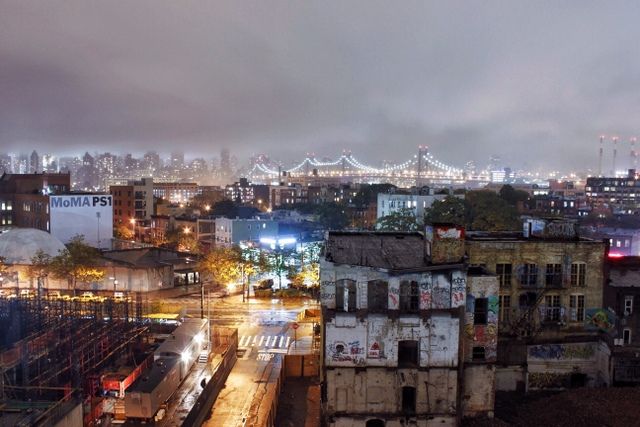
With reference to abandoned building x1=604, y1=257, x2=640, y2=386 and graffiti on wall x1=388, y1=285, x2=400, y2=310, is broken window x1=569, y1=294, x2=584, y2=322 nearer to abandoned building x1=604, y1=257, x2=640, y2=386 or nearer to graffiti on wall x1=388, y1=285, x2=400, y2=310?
abandoned building x1=604, y1=257, x2=640, y2=386

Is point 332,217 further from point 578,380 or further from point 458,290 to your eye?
point 458,290

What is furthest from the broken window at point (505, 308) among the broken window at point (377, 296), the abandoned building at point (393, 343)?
the broken window at point (377, 296)

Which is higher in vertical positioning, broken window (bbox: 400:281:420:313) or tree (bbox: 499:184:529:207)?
tree (bbox: 499:184:529:207)

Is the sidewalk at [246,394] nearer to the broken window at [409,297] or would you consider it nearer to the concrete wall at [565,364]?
the broken window at [409,297]

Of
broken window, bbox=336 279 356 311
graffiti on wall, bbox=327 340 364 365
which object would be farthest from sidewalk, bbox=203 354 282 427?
broken window, bbox=336 279 356 311

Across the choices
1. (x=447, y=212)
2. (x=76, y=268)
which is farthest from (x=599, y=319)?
(x=76, y=268)
